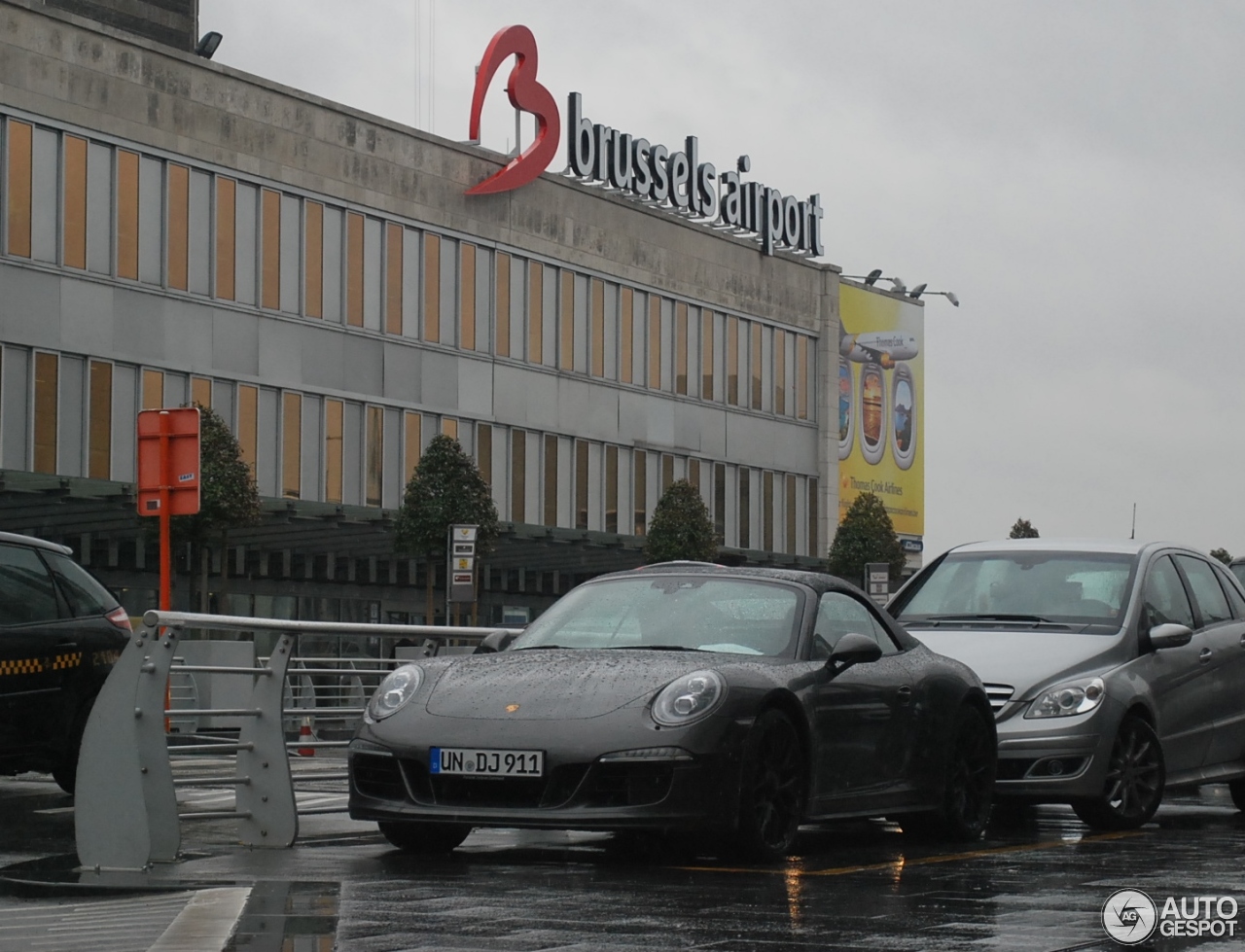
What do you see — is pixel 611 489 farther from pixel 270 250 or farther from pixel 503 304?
pixel 270 250

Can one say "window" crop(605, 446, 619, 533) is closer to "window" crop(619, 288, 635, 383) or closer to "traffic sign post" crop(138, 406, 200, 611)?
"window" crop(619, 288, 635, 383)

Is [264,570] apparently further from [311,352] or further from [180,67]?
[180,67]

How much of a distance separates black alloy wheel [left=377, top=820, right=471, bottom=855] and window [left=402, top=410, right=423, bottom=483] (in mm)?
44331

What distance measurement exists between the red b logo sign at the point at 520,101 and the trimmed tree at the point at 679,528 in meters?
9.40

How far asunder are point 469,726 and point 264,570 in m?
43.6

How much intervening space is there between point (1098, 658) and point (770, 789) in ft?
11.6

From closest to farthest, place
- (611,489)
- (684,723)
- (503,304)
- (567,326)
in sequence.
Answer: (684,723) < (503,304) < (567,326) < (611,489)

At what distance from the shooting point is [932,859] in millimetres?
9656

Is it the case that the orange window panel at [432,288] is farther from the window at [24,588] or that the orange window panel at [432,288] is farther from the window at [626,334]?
the window at [24,588]

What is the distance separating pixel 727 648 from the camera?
989cm

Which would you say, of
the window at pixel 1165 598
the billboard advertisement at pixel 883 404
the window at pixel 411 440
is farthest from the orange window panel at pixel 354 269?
the window at pixel 1165 598

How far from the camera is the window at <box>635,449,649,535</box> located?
209ft

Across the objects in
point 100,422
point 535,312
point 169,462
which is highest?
point 535,312

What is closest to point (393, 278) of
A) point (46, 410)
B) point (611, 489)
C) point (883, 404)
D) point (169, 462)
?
point (611, 489)
